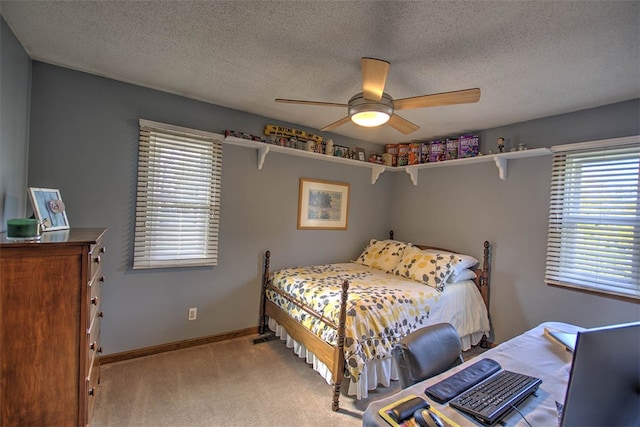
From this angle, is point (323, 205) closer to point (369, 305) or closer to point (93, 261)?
point (369, 305)

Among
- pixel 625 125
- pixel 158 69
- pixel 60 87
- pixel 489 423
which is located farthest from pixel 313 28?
pixel 625 125

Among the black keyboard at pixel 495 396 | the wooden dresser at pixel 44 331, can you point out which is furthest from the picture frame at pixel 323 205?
the black keyboard at pixel 495 396

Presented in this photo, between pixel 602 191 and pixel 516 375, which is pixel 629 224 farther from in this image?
pixel 516 375

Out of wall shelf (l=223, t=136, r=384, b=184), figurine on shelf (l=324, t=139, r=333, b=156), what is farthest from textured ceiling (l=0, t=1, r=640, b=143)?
figurine on shelf (l=324, t=139, r=333, b=156)

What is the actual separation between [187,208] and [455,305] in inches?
110

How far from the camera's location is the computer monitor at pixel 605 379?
2.39ft

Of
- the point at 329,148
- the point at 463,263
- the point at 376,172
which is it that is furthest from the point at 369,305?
the point at 376,172

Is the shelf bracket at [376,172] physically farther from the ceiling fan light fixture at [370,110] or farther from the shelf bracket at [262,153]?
the ceiling fan light fixture at [370,110]

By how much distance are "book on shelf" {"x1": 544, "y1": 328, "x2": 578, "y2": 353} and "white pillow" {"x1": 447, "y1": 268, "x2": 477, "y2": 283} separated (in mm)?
1390

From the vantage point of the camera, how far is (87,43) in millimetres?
1976

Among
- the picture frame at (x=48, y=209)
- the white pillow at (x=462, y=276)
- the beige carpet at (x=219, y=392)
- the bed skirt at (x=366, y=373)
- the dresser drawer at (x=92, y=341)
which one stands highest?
the picture frame at (x=48, y=209)

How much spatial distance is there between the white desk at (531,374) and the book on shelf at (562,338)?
2 cm

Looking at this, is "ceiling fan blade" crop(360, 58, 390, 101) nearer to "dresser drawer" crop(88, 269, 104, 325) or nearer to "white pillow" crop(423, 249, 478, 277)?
"dresser drawer" crop(88, 269, 104, 325)

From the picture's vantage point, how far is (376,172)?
4098 millimetres
